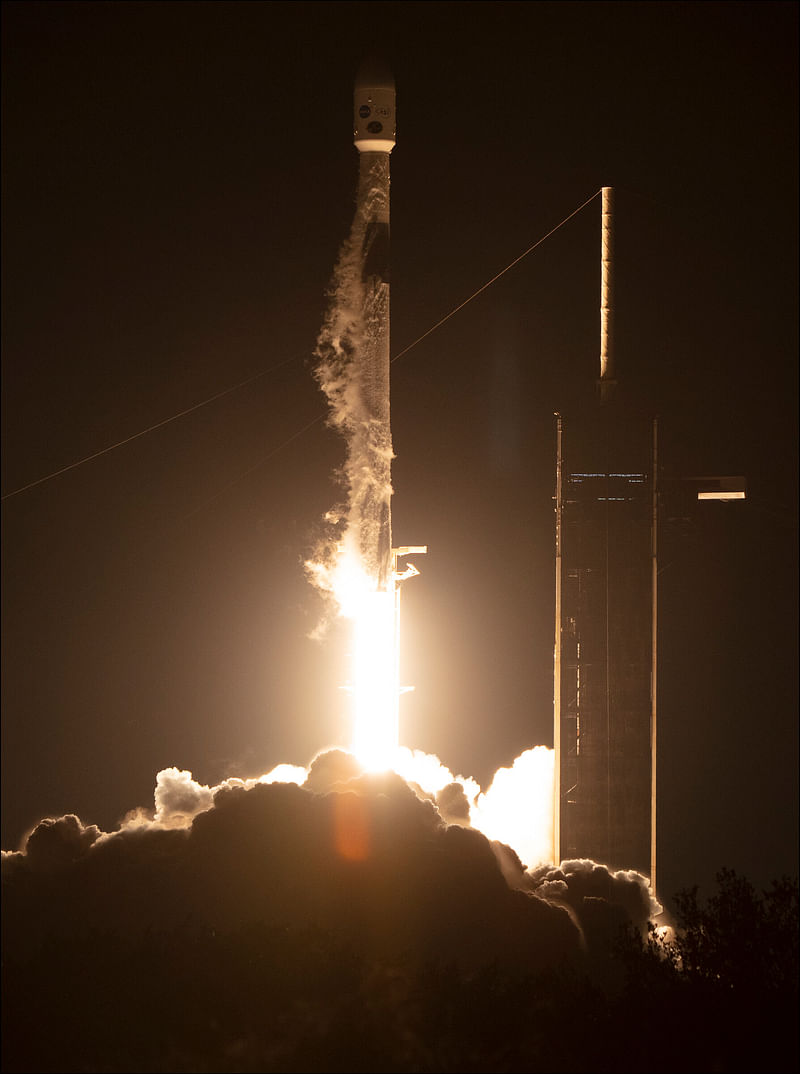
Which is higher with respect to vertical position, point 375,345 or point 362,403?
point 375,345

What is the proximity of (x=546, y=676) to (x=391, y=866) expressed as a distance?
8049 millimetres

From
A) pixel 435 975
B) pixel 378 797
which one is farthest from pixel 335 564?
pixel 435 975

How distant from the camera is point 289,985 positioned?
34344mm

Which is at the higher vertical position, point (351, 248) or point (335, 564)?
point (351, 248)

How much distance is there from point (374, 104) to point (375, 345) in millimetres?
4654

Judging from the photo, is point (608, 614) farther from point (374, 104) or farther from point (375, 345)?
point (374, 104)

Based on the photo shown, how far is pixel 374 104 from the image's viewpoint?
39.8 m

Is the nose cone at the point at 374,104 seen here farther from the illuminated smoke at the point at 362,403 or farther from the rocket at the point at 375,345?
the illuminated smoke at the point at 362,403

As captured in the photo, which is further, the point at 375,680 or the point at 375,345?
the point at 375,680

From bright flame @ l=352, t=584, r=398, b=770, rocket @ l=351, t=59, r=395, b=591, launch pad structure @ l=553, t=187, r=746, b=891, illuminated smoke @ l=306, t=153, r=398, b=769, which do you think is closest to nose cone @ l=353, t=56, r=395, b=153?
rocket @ l=351, t=59, r=395, b=591

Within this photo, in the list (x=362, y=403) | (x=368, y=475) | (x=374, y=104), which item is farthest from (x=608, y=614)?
(x=374, y=104)

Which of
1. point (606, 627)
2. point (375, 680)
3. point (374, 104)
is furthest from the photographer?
point (606, 627)

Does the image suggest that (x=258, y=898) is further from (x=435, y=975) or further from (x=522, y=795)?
(x=522, y=795)

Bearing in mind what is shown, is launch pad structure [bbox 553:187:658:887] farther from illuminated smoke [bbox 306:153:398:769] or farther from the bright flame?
illuminated smoke [bbox 306:153:398:769]
